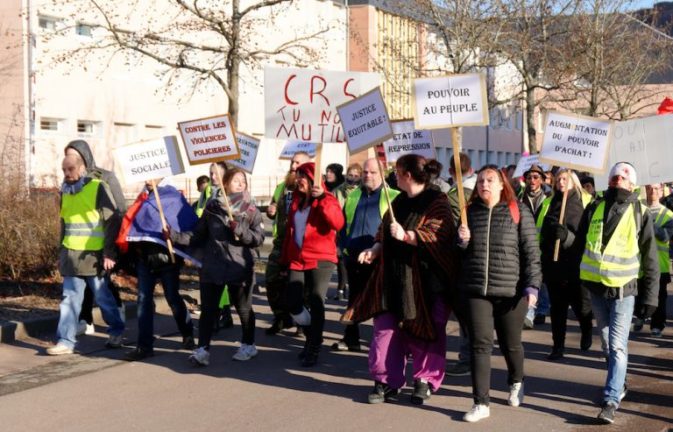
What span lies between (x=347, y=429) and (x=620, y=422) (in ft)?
6.47

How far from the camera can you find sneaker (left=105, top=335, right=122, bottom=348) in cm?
1095

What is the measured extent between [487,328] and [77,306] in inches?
179

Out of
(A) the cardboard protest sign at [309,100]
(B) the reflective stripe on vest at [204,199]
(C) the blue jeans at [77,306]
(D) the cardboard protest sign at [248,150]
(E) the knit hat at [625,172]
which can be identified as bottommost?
(C) the blue jeans at [77,306]

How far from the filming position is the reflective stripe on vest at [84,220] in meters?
10.7

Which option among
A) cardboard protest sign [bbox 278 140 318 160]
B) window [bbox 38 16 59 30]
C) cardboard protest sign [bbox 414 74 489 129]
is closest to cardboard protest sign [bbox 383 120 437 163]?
cardboard protest sign [bbox 278 140 318 160]

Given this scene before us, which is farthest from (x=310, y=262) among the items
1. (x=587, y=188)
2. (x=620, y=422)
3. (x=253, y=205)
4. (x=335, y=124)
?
(x=587, y=188)

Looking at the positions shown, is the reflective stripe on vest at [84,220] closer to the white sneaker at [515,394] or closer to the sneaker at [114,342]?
the sneaker at [114,342]

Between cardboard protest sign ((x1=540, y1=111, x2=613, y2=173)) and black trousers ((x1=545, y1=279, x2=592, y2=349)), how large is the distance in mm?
1476

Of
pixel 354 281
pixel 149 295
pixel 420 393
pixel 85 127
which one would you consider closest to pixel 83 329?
pixel 149 295

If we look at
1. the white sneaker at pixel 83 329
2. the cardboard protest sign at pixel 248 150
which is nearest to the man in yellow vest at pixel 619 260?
the white sneaker at pixel 83 329

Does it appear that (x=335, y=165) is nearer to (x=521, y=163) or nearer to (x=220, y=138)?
(x=220, y=138)

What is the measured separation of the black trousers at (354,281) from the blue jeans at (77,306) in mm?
2264

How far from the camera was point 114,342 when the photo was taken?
10953 millimetres

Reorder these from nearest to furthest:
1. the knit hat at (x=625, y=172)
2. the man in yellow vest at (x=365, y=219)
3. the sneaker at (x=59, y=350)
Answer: the knit hat at (x=625, y=172) < the man in yellow vest at (x=365, y=219) < the sneaker at (x=59, y=350)
